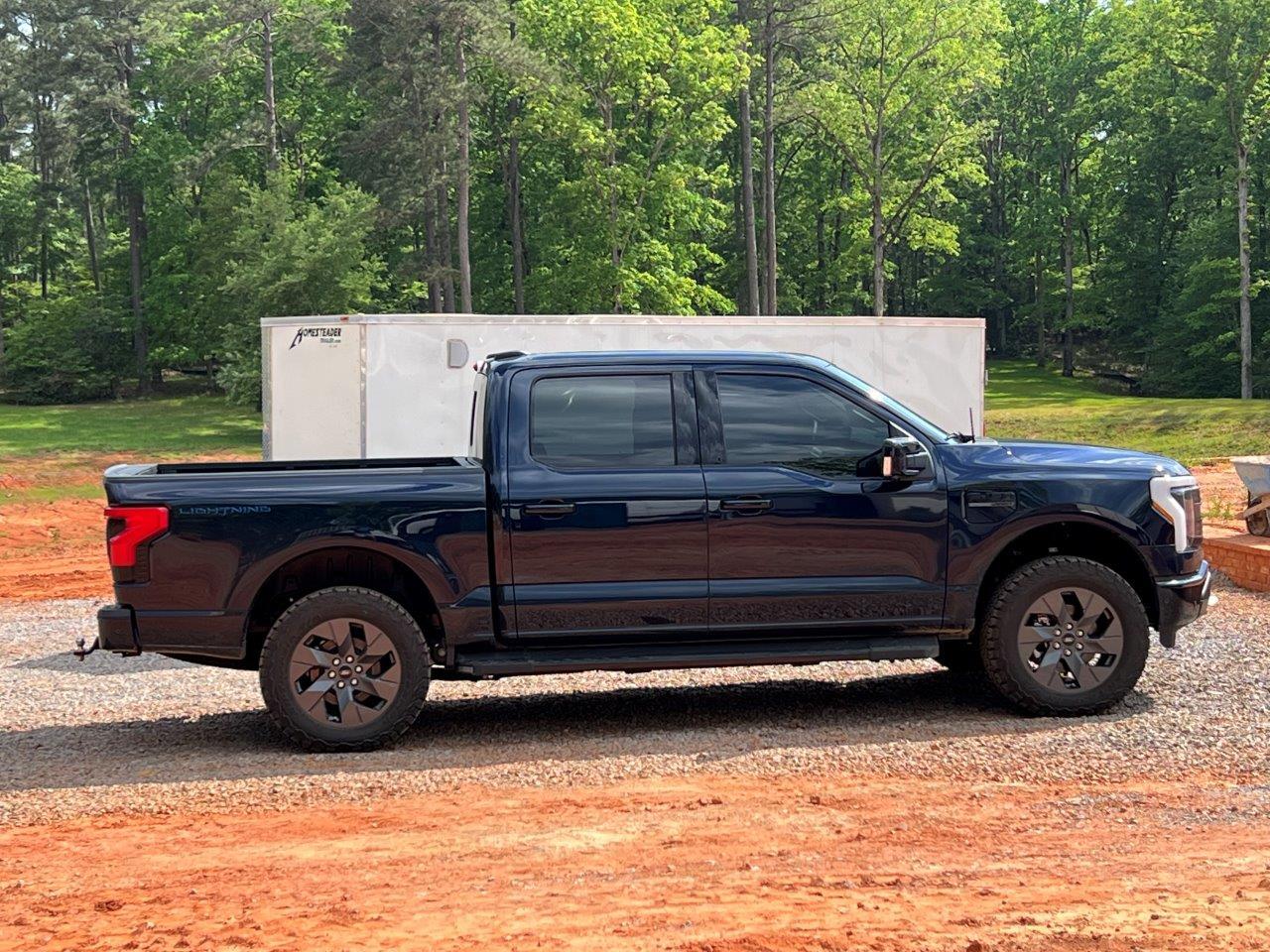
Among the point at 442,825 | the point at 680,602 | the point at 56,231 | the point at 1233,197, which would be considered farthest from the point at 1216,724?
the point at 56,231

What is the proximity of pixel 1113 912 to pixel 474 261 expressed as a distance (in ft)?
166

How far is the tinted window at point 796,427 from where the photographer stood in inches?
286

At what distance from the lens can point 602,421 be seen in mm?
7266

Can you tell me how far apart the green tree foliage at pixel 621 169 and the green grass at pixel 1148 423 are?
9.08 meters

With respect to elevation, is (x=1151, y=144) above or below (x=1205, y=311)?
above

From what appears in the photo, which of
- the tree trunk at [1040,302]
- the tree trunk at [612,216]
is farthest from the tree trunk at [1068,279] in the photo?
the tree trunk at [612,216]

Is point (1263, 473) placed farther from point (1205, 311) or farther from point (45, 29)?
point (45, 29)

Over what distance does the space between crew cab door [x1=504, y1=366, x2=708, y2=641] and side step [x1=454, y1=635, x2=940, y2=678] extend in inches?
3.8

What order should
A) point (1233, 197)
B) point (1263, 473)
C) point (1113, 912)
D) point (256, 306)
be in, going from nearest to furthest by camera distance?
point (1113, 912) < point (1263, 473) < point (256, 306) < point (1233, 197)

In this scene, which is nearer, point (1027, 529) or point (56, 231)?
point (1027, 529)

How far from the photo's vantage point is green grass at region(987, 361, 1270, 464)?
3148 centimetres

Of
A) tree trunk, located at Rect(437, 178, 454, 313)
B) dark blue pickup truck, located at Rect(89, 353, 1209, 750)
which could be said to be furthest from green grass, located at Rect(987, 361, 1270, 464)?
dark blue pickup truck, located at Rect(89, 353, 1209, 750)

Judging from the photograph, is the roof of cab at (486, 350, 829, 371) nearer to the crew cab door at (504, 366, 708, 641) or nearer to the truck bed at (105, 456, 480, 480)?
the crew cab door at (504, 366, 708, 641)

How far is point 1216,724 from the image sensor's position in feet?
23.6
